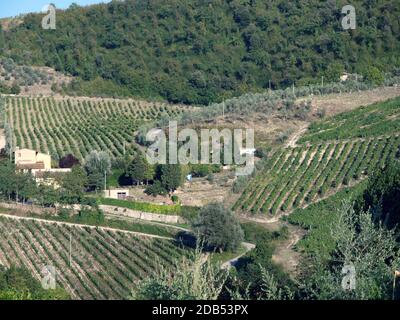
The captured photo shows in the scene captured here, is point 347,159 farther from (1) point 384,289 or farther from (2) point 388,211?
(1) point 384,289

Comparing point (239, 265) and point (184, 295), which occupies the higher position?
point (184, 295)

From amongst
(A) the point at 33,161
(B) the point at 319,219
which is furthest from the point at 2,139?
(B) the point at 319,219

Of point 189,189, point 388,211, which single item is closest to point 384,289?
point 388,211

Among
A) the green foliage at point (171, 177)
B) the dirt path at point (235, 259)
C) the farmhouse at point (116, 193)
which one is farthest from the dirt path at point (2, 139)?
the dirt path at point (235, 259)

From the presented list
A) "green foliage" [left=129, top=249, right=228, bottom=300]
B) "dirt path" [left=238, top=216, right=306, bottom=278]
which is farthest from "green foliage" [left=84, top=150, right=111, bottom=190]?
"green foliage" [left=129, top=249, right=228, bottom=300]

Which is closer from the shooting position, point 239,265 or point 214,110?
point 239,265

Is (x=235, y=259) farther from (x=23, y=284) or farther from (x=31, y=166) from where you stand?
(x=31, y=166)
